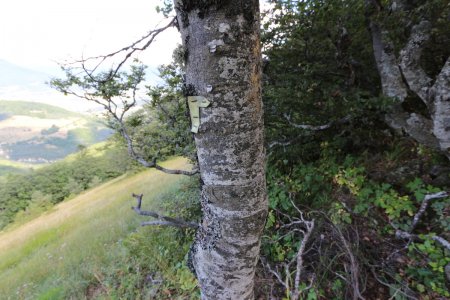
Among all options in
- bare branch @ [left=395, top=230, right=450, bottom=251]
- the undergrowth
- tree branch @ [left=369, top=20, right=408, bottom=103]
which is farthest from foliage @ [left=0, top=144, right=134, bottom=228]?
bare branch @ [left=395, top=230, right=450, bottom=251]

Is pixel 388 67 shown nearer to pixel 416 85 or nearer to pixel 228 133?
pixel 416 85

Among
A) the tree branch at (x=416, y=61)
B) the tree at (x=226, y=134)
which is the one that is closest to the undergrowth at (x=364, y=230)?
the tree at (x=226, y=134)

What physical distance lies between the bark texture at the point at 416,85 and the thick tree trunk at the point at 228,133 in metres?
2.18

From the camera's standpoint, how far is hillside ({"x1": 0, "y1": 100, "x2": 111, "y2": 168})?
429 feet

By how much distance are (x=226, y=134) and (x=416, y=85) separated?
2.48m

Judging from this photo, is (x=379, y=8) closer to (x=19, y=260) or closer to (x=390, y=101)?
(x=390, y=101)

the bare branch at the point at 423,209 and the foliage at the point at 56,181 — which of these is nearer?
the bare branch at the point at 423,209

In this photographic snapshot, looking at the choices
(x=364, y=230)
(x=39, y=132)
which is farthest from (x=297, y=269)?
(x=39, y=132)

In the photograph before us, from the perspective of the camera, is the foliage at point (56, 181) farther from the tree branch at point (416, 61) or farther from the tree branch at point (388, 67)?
the tree branch at point (416, 61)

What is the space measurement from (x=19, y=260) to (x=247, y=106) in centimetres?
1004

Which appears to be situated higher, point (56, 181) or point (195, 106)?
point (195, 106)

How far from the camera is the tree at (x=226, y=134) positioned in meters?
0.77

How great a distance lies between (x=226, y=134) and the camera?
0.86 metres

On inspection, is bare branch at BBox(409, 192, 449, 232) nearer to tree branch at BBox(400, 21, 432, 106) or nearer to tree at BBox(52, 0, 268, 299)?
tree branch at BBox(400, 21, 432, 106)
